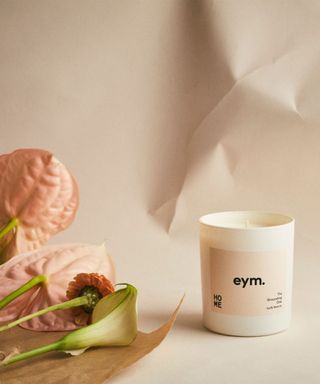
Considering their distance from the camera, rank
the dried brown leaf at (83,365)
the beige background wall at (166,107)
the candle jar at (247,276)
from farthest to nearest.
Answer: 1. the beige background wall at (166,107)
2. the candle jar at (247,276)
3. the dried brown leaf at (83,365)

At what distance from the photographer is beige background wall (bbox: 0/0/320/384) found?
157 cm

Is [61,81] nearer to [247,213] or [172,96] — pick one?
[172,96]

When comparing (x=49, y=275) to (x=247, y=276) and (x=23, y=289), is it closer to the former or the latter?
(x=23, y=289)

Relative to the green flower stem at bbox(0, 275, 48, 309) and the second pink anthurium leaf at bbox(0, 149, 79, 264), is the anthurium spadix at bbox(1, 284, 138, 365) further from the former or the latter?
the second pink anthurium leaf at bbox(0, 149, 79, 264)

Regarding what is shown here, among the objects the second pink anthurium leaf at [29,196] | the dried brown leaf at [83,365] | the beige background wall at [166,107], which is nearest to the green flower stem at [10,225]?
the second pink anthurium leaf at [29,196]

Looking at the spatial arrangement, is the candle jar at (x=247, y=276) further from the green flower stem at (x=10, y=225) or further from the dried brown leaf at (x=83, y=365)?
the green flower stem at (x=10, y=225)

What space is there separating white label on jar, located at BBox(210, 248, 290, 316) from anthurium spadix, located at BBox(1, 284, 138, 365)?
0.41 ft

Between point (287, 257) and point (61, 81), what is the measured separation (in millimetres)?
720

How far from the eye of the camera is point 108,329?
3.23 feet

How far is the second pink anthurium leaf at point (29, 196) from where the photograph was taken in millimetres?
1117

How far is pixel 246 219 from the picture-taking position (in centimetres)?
114

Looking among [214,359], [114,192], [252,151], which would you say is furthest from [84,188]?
[214,359]

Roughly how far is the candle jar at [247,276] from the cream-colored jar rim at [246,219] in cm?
3

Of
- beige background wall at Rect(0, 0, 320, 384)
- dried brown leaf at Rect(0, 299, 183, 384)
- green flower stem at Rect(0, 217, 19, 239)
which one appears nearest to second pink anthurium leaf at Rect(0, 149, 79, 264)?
green flower stem at Rect(0, 217, 19, 239)
